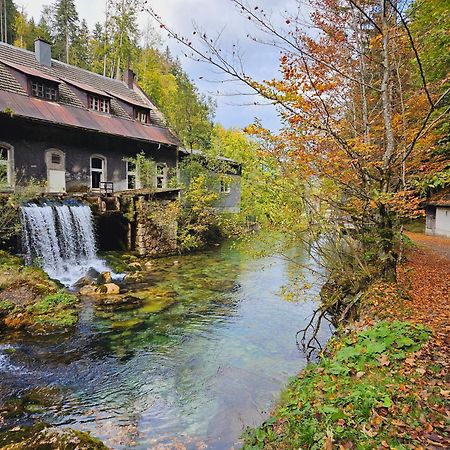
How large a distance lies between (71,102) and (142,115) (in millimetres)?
4782

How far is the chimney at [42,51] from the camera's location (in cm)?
1830

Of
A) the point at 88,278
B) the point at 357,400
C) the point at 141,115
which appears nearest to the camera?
the point at 357,400

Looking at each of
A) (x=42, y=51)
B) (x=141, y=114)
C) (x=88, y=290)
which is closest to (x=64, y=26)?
(x=42, y=51)

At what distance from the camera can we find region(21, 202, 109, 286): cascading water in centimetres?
1205

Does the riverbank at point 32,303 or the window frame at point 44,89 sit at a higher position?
the window frame at point 44,89

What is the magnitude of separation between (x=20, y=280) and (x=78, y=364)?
163 inches

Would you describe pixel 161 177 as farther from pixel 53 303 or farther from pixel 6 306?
pixel 6 306

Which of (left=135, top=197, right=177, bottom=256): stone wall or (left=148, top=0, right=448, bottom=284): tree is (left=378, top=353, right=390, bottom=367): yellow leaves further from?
(left=135, top=197, right=177, bottom=256): stone wall

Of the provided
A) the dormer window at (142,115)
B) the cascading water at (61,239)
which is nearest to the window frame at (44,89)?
the dormer window at (142,115)

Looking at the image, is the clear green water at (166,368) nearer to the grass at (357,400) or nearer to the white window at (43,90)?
the grass at (357,400)

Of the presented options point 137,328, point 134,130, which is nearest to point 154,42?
point 134,130

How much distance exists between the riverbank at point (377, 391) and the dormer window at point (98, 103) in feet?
59.2

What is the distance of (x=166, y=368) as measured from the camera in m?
6.27

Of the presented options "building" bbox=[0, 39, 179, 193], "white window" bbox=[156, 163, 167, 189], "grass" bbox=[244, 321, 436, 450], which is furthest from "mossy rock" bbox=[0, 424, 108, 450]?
"white window" bbox=[156, 163, 167, 189]
